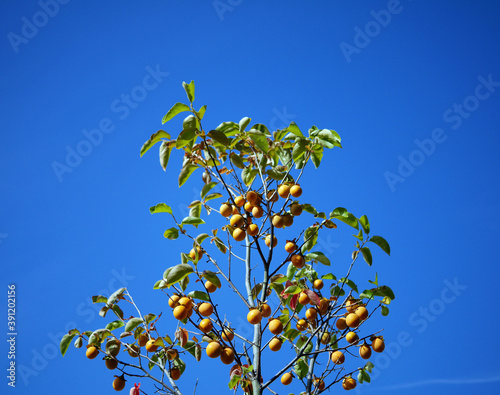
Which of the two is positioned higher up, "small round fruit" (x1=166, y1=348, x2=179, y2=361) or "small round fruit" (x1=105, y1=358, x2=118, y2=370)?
"small round fruit" (x1=166, y1=348, x2=179, y2=361)

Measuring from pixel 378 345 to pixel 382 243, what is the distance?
481 mm

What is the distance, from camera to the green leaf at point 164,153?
203cm

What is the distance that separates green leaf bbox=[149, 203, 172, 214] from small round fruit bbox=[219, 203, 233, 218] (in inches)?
10.1

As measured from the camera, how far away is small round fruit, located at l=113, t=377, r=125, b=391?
79.6 inches

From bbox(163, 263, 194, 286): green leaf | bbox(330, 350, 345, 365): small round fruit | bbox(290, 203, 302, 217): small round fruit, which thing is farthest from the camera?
bbox(330, 350, 345, 365): small round fruit

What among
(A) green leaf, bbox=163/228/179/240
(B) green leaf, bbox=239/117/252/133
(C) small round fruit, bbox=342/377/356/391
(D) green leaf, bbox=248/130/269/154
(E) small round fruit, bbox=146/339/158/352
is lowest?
(E) small round fruit, bbox=146/339/158/352

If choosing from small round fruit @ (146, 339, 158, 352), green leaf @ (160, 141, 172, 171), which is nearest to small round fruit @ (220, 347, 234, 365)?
small round fruit @ (146, 339, 158, 352)

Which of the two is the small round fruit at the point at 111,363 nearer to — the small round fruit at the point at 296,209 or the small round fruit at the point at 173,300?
the small round fruit at the point at 173,300

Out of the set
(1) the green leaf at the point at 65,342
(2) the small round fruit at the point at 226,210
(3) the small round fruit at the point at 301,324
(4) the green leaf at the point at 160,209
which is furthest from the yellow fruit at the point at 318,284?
(1) the green leaf at the point at 65,342

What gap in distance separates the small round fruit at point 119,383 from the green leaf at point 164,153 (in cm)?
105

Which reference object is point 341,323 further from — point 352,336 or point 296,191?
point 296,191

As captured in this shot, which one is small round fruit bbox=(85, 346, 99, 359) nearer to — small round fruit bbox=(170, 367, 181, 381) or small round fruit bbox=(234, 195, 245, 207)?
small round fruit bbox=(170, 367, 181, 381)

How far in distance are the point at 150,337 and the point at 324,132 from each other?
1358 millimetres

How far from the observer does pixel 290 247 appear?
2.06 m
